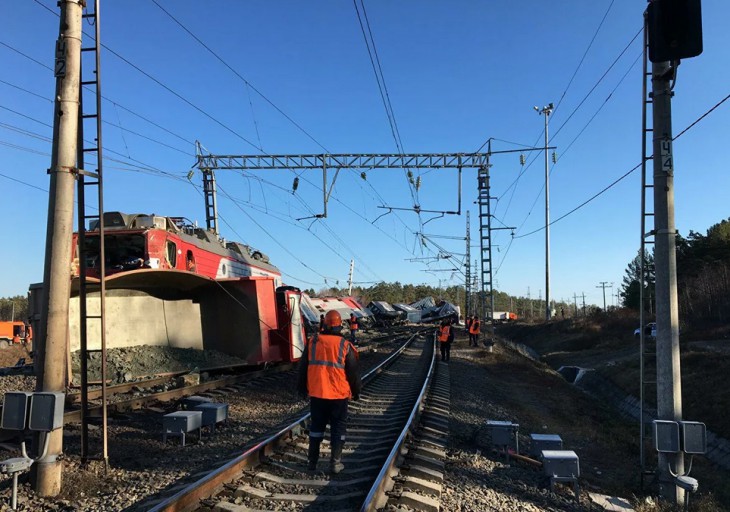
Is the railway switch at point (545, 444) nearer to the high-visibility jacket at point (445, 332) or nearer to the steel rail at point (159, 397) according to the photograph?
the steel rail at point (159, 397)

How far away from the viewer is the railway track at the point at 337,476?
5.11 meters

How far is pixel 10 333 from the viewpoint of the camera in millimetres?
47344

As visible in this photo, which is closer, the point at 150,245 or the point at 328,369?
the point at 328,369

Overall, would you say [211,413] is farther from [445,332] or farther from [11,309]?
[11,309]

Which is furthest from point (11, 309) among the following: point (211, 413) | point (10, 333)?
point (211, 413)

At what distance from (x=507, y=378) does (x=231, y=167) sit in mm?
14898

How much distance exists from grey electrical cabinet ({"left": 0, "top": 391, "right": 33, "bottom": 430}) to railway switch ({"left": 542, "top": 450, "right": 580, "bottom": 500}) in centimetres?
533

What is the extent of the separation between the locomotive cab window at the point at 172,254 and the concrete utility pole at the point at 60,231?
30.9 ft

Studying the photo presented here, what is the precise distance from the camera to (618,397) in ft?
65.3

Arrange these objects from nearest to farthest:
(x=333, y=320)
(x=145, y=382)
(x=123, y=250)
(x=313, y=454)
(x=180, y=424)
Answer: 1. (x=313, y=454)
2. (x=333, y=320)
3. (x=180, y=424)
4. (x=145, y=382)
5. (x=123, y=250)

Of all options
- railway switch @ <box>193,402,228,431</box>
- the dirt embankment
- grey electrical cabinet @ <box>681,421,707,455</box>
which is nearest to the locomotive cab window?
railway switch @ <box>193,402,228,431</box>

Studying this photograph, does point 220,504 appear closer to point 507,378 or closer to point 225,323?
point 225,323

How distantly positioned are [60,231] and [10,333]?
49860 millimetres

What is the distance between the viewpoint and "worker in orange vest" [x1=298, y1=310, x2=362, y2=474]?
6289 millimetres
